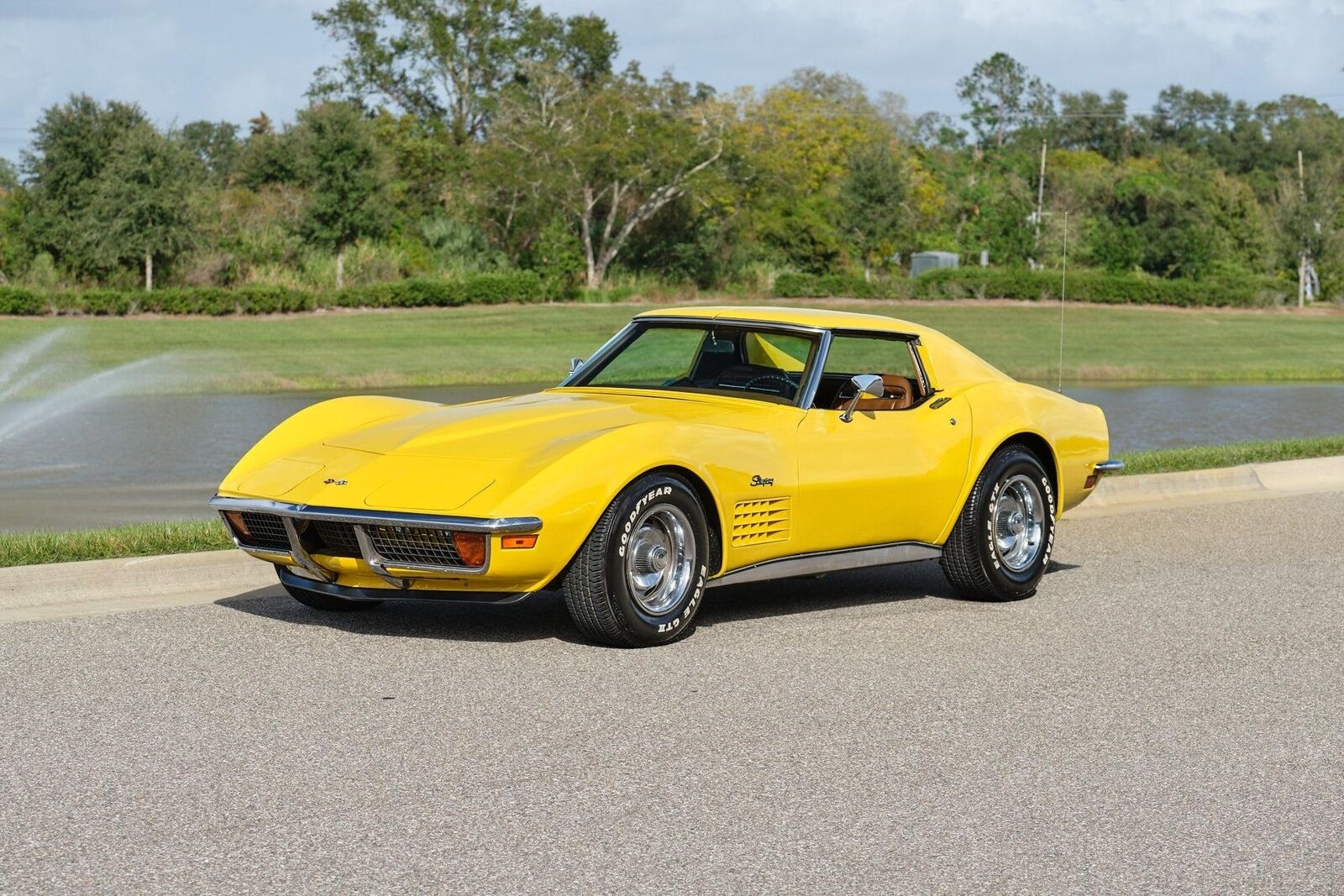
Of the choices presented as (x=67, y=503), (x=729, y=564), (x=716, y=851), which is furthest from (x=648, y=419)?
(x=67, y=503)

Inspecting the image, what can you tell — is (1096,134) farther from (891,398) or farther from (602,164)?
(891,398)

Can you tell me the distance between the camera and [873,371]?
9250 mm

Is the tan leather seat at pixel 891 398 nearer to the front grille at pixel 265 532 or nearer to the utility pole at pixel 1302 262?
the front grille at pixel 265 532

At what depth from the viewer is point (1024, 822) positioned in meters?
4.99

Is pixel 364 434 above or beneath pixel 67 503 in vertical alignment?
above

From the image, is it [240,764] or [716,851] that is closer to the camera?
[716,851]

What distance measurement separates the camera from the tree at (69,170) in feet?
146

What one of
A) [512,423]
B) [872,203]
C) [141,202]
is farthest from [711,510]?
[872,203]

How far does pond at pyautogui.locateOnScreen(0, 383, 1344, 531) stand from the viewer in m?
→ 14.0

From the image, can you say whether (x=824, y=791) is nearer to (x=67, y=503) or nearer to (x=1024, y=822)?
(x=1024, y=822)

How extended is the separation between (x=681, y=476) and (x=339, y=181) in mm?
42259

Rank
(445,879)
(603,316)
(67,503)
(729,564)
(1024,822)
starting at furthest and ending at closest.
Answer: (603,316) → (67,503) → (729,564) → (1024,822) → (445,879)

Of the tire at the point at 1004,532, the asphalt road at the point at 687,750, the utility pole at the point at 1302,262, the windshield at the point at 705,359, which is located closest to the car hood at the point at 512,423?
the windshield at the point at 705,359

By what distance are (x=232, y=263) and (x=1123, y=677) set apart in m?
41.5
